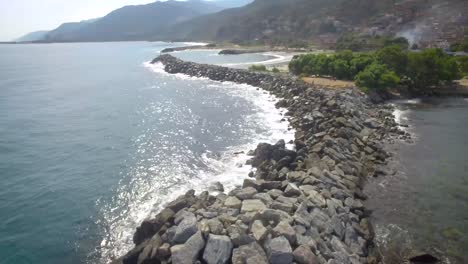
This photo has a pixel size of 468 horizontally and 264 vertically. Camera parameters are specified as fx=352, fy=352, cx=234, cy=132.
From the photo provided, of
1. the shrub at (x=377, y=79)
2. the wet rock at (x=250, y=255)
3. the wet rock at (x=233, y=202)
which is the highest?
the shrub at (x=377, y=79)

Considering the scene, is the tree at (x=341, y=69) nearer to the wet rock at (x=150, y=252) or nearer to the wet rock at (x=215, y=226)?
the wet rock at (x=215, y=226)

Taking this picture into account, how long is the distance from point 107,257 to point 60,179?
41.2 feet

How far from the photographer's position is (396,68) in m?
57.4

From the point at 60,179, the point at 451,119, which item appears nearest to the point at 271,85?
the point at 451,119

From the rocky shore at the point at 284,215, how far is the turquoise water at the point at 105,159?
3438 millimetres

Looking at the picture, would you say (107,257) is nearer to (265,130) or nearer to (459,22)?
(265,130)

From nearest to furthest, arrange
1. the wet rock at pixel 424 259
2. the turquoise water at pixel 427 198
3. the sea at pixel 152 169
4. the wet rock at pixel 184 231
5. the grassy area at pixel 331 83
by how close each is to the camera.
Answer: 1. the wet rock at pixel 184 231
2. the wet rock at pixel 424 259
3. the turquoise water at pixel 427 198
4. the sea at pixel 152 169
5. the grassy area at pixel 331 83

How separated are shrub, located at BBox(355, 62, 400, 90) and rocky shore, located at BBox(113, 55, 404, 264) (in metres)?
21.5

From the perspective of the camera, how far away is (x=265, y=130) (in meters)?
39.7

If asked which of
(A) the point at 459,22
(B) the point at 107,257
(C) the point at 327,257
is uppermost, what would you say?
(A) the point at 459,22

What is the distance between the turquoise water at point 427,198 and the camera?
18578 mm

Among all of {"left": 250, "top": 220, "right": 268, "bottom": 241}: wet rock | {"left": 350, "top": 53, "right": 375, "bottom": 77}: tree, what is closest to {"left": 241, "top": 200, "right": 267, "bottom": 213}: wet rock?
{"left": 250, "top": 220, "right": 268, "bottom": 241}: wet rock

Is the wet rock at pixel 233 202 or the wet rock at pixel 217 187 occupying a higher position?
the wet rock at pixel 233 202

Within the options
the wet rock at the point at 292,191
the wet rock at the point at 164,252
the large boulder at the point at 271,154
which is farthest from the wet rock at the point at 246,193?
the large boulder at the point at 271,154
